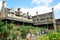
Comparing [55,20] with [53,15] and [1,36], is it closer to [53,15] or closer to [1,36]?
[53,15]

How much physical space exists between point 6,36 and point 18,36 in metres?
2.56

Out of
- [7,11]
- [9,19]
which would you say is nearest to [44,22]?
[7,11]

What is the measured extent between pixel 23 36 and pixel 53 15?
2046cm

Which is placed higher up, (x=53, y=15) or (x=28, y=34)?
(x=53, y=15)

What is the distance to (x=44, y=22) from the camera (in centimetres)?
4266

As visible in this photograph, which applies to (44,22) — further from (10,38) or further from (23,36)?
(10,38)

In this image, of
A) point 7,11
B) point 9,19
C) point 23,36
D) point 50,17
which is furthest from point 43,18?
point 23,36

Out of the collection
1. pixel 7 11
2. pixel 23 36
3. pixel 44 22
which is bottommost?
pixel 23 36

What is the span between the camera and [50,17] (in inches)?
1745

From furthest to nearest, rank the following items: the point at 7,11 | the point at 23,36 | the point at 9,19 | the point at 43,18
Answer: the point at 43,18, the point at 7,11, the point at 9,19, the point at 23,36

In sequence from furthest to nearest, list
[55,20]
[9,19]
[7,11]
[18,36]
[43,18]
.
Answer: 1. [43,18]
2. [55,20]
3. [7,11]
4. [9,19]
5. [18,36]

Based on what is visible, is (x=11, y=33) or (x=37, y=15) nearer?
(x=11, y=33)

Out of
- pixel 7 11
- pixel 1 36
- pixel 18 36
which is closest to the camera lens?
pixel 1 36

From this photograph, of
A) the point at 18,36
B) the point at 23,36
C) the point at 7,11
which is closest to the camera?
the point at 18,36
